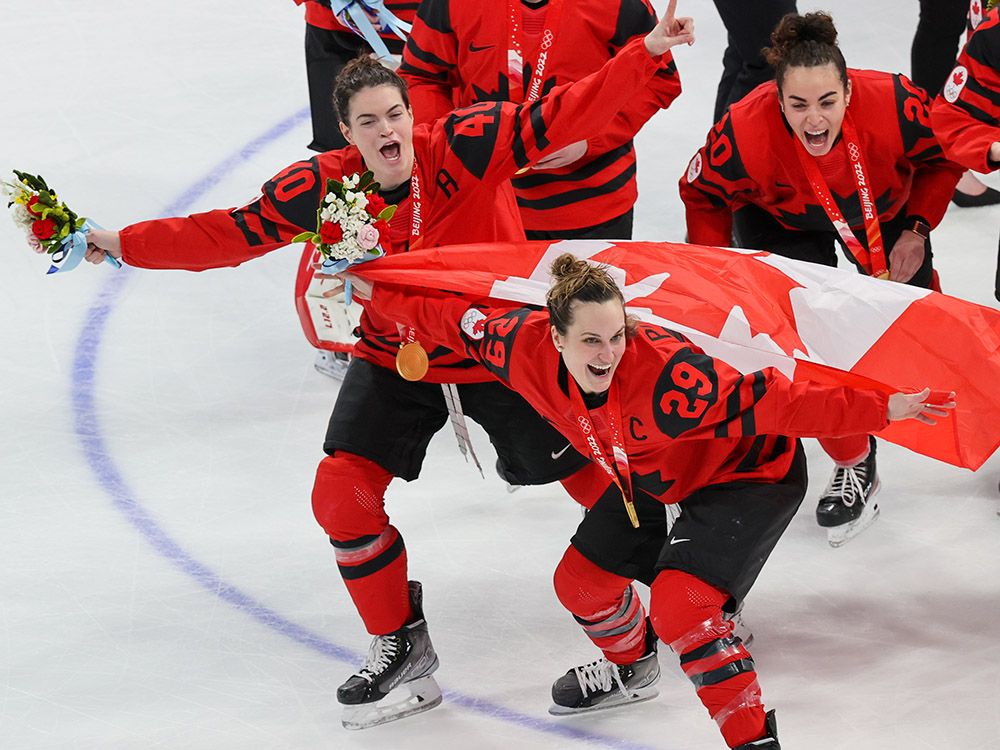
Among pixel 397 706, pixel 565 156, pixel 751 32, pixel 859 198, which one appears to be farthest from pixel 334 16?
pixel 397 706

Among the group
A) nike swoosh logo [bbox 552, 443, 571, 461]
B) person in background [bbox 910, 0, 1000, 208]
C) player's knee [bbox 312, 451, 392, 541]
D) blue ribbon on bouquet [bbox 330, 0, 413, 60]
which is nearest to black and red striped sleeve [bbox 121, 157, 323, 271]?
player's knee [bbox 312, 451, 392, 541]

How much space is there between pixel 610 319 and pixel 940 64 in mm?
2565

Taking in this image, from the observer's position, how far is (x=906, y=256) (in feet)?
12.9

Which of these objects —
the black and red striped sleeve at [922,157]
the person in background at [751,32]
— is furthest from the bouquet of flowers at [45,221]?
the person in background at [751,32]

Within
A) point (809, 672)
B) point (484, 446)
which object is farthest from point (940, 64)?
point (809, 672)

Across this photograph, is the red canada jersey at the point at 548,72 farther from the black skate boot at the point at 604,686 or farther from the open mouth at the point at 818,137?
the black skate boot at the point at 604,686

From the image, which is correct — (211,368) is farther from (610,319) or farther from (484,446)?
(610,319)

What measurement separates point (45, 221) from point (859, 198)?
184cm

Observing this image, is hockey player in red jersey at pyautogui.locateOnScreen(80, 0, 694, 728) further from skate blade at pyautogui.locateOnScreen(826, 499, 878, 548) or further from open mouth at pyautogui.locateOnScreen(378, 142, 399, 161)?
skate blade at pyautogui.locateOnScreen(826, 499, 878, 548)

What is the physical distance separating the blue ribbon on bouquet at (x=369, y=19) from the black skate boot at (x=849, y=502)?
1.72m

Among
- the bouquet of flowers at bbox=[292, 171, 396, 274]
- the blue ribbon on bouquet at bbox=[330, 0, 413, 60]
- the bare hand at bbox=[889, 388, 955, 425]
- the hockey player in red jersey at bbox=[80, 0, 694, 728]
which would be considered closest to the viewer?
the bare hand at bbox=[889, 388, 955, 425]

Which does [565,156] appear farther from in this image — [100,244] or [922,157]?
[100,244]

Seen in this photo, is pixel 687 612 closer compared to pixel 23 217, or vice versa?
pixel 687 612

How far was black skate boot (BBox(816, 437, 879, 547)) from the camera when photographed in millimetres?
4043
